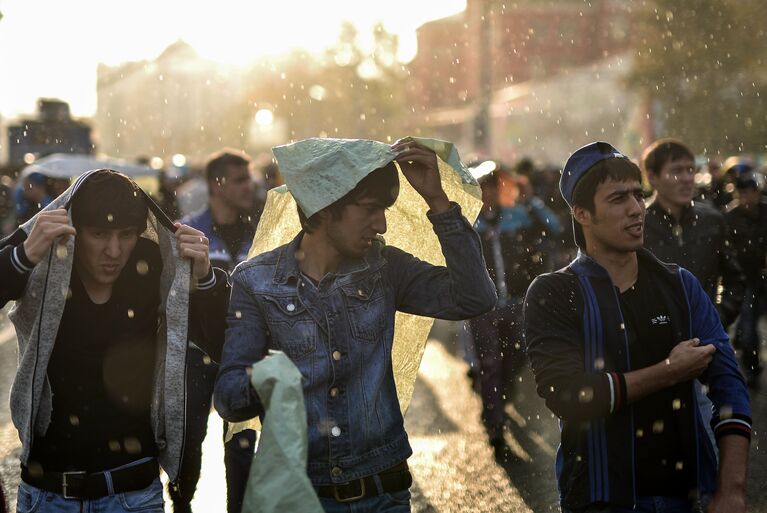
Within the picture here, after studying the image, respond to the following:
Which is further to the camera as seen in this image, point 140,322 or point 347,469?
point 140,322

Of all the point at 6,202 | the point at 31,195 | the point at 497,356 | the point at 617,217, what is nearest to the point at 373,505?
the point at 617,217

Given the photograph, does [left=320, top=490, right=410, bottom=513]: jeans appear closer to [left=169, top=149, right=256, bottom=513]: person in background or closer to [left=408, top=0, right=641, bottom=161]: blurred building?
[left=169, top=149, right=256, bottom=513]: person in background

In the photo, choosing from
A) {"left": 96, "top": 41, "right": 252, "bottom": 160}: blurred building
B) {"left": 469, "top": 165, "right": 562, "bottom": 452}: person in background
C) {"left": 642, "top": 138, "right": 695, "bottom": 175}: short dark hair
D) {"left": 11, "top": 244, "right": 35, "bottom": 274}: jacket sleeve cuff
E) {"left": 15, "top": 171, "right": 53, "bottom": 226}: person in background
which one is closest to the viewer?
{"left": 11, "top": 244, "right": 35, "bottom": 274}: jacket sleeve cuff

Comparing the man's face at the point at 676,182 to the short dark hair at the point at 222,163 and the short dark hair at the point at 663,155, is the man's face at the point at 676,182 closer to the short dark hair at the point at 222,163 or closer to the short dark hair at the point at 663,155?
the short dark hair at the point at 663,155

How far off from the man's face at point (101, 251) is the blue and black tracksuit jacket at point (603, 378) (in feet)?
4.24

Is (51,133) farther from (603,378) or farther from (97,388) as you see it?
(603,378)

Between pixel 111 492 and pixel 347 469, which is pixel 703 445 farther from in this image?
pixel 111 492

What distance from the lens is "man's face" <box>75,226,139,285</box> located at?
11.2ft

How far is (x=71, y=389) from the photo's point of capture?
339 cm

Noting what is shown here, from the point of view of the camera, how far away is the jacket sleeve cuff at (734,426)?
3.04 meters

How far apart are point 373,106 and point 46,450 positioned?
77867mm

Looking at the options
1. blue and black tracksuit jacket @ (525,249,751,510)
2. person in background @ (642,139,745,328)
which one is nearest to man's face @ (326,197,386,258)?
blue and black tracksuit jacket @ (525,249,751,510)

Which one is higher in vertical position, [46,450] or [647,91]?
[647,91]

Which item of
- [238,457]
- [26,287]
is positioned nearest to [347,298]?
[26,287]
